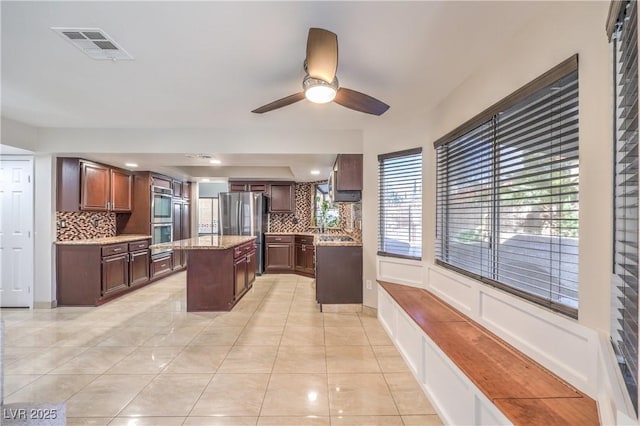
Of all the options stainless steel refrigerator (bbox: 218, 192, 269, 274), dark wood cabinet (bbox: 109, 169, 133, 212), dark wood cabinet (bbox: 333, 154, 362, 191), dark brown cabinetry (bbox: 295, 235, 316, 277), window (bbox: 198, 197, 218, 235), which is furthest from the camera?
window (bbox: 198, 197, 218, 235)

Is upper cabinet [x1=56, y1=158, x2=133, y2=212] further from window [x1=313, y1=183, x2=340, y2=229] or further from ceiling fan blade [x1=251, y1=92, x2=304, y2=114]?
window [x1=313, y1=183, x2=340, y2=229]

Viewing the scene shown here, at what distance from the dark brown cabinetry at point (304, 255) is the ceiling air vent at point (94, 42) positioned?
177 inches

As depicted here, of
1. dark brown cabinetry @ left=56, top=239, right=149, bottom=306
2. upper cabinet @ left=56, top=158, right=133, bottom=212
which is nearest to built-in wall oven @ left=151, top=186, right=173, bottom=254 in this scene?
upper cabinet @ left=56, top=158, right=133, bottom=212

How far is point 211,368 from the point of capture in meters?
2.48

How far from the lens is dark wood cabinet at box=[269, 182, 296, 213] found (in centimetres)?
671

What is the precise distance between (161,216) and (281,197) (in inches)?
95.7

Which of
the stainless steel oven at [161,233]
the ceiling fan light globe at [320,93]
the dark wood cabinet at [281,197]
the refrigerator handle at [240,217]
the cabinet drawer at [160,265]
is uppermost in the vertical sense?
the ceiling fan light globe at [320,93]

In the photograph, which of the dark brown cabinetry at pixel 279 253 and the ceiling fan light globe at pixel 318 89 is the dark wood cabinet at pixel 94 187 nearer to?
the dark brown cabinetry at pixel 279 253

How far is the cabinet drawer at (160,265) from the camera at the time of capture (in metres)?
5.51

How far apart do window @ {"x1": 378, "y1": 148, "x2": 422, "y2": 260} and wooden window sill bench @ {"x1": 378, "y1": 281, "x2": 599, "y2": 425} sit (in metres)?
0.92

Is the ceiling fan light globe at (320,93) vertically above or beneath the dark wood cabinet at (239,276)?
above

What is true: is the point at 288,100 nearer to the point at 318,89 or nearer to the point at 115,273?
the point at 318,89

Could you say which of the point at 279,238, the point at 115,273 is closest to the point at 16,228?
the point at 115,273

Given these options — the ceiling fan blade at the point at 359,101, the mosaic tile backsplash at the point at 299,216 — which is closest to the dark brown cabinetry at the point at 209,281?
the ceiling fan blade at the point at 359,101
